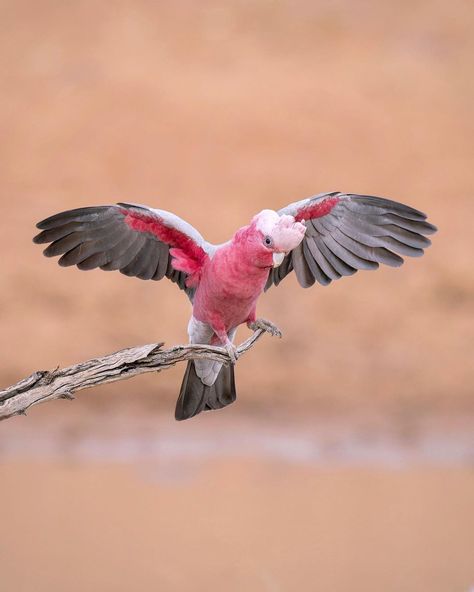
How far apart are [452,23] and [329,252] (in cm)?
912

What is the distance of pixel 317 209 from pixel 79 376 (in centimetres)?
111

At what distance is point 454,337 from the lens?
9.48 metres

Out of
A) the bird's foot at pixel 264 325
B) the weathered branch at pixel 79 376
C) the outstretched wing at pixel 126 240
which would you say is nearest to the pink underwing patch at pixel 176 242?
the outstretched wing at pixel 126 240

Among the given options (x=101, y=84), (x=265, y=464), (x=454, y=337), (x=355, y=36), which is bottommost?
(x=265, y=464)

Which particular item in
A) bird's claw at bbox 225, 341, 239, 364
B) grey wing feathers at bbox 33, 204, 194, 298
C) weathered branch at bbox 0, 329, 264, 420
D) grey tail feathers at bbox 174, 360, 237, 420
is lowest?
weathered branch at bbox 0, 329, 264, 420

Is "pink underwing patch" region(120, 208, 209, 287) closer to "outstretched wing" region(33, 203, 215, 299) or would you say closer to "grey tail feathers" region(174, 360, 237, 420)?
"outstretched wing" region(33, 203, 215, 299)

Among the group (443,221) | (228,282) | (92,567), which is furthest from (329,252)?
(443,221)

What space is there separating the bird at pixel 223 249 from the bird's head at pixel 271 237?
0.11 ft

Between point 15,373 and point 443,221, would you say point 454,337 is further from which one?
point 15,373

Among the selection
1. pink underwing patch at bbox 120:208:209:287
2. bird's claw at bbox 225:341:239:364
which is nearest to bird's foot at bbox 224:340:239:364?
bird's claw at bbox 225:341:239:364

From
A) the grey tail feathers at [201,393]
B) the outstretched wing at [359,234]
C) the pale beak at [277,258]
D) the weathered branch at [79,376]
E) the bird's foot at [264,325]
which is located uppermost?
the outstretched wing at [359,234]

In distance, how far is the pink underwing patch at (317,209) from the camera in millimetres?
4021

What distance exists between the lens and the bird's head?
354 cm

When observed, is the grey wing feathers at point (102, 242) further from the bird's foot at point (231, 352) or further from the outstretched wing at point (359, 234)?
the outstretched wing at point (359, 234)
